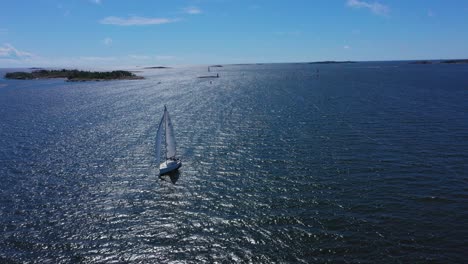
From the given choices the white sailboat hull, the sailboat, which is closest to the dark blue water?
the white sailboat hull

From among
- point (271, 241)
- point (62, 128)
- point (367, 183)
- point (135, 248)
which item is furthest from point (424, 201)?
point (62, 128)

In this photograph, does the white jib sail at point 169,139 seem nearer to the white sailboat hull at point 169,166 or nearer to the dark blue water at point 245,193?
the white sailboat hull at point 169,166

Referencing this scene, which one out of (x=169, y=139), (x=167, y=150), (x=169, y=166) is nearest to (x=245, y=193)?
(x=169, y=166)

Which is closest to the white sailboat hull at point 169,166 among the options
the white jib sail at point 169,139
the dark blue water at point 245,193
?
the dark blue water at point 245,193

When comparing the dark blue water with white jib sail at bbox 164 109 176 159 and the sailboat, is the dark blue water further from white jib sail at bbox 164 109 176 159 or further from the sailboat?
white jib sail at bbox 164 109 176 159

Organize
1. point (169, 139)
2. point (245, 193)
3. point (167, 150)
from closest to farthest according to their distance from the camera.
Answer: point (245, 193) → point (169, 139) → point (167, 150)

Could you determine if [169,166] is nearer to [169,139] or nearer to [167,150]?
[167,150]

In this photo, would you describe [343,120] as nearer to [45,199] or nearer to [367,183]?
[367,183]
